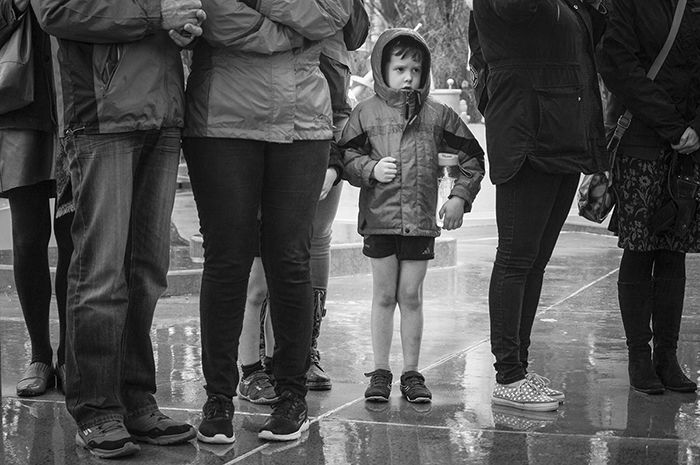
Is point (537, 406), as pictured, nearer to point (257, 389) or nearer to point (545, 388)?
point (545, 388)

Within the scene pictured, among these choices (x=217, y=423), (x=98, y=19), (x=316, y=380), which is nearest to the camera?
(x=98, y=19)

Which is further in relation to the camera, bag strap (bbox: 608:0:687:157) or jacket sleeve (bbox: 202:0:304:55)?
bag strap (bbox: 608:0:687:157)

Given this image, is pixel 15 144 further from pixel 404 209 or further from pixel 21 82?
pixel 404 209

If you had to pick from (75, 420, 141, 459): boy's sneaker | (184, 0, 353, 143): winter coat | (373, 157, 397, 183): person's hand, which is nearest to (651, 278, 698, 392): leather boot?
(373, 157, 397, 183): person's hand

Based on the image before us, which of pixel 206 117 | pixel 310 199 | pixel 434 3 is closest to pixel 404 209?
pixel 310 199

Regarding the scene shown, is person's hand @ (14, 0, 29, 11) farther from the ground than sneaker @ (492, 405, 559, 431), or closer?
farther from the ground

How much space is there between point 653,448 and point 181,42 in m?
2.23

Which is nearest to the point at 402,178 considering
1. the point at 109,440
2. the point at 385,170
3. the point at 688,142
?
the point at 385,170

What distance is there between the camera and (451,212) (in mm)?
5031

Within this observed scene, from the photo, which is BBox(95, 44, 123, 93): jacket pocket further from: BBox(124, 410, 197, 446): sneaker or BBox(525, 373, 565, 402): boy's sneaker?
BBox(525, 373, 565, 402): boy's sneaker

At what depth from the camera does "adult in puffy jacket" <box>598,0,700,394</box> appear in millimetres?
4980

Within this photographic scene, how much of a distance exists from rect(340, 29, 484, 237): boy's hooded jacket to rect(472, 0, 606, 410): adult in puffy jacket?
24 centimetres

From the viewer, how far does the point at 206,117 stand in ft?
13.5

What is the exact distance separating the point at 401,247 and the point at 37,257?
1.59 metres
